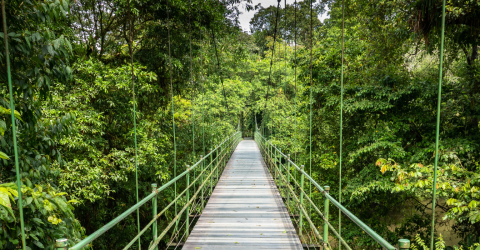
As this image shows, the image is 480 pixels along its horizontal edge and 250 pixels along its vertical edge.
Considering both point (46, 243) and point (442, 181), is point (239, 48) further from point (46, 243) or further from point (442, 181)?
point (46, 243)

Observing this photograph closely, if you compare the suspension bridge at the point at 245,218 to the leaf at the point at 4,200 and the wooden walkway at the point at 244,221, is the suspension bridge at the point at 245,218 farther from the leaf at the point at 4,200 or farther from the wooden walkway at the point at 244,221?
the leaf at the point at 4,200

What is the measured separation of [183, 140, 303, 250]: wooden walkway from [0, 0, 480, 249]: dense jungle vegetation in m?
1.64

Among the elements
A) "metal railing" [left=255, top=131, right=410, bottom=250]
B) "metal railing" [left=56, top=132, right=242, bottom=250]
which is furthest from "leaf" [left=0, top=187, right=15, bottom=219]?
"metal railing" [left=255, top=131, right=410, bottom=250]

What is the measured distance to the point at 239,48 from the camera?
9781mm

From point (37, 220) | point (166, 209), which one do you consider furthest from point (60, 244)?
point (166, 209)

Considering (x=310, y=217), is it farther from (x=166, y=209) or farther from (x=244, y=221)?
(x=166, y=209)

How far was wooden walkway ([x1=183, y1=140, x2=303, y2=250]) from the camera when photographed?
362cm

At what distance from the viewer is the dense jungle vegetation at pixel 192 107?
99.3 inches

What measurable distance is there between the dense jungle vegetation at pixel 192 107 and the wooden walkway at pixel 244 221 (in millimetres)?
1637

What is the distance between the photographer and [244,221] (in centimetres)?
448

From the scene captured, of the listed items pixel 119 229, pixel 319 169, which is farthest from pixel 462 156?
pixel 119 229

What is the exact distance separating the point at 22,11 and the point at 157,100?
21.5ft

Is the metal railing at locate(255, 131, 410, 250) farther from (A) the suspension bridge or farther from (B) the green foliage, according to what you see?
(B) the green foliage

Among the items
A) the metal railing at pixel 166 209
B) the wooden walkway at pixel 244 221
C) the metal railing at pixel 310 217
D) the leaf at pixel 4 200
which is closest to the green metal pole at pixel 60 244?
the metal railing at pixel 166 209
